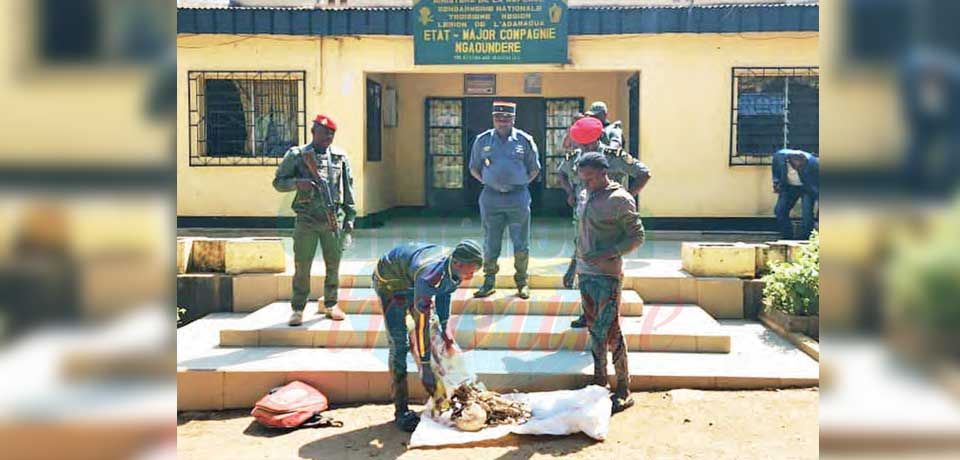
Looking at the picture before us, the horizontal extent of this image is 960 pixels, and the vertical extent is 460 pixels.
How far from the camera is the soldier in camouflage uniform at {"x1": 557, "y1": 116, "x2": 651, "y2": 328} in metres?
6.63

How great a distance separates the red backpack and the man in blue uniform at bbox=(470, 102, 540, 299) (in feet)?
7.21

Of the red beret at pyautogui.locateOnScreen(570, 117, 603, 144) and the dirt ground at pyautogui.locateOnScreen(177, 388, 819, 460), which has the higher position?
the red beret at pyautogui.locateOnScreen(570, 117, 603, 144)

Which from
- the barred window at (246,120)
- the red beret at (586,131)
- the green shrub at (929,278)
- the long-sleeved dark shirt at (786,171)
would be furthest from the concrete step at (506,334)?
the green shrub at (929,278)

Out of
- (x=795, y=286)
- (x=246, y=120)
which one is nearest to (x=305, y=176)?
(x=795, y=286)

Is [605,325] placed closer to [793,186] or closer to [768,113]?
[793,186]

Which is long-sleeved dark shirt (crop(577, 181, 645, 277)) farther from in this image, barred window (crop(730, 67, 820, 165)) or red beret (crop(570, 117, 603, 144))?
barred window (crop(730, 67, 820, 165))

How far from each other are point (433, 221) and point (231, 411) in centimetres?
765

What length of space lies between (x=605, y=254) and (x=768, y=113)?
7.42 metres

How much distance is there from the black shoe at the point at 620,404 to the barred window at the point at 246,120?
7.77m

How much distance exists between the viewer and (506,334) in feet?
21.6

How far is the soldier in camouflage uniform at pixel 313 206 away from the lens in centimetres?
677

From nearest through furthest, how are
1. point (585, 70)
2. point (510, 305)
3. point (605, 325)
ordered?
point (605, 325) < point (510, 305) < point (585, 70)

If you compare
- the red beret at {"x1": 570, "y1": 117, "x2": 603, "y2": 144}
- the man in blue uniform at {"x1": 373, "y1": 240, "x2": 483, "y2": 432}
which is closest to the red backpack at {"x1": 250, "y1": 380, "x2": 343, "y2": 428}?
the man in blue uniform at {"x1": 373, "y1": 240, "x2": 483, "y2": 432}

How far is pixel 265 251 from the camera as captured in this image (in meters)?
7.87
